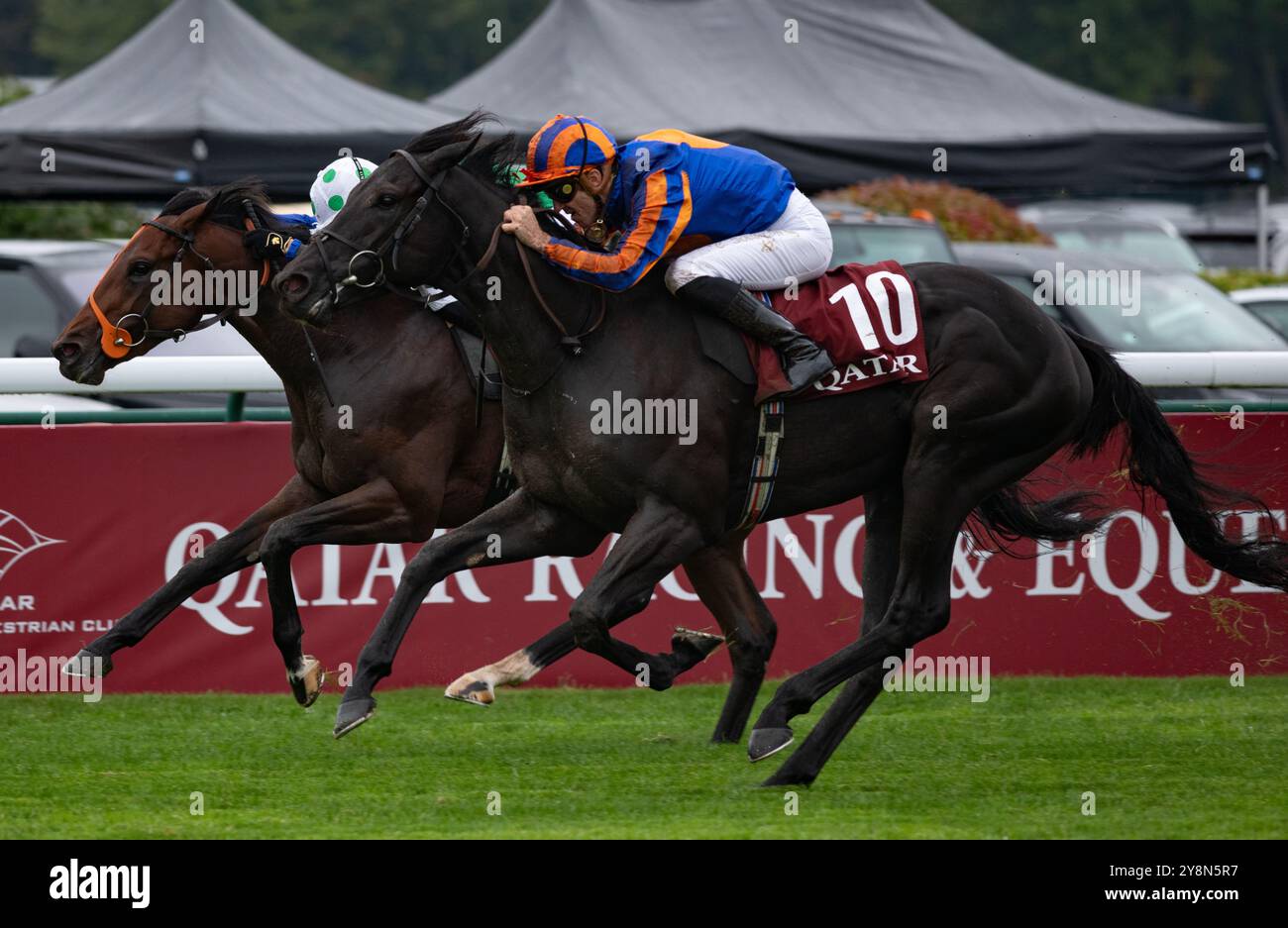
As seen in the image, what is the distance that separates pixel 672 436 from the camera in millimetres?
5684

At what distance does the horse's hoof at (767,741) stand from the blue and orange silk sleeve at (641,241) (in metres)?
1.41

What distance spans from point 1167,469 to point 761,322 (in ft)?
5.40

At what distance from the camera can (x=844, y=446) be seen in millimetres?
5957

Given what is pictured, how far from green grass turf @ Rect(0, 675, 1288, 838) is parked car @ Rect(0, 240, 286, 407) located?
2.93 meters

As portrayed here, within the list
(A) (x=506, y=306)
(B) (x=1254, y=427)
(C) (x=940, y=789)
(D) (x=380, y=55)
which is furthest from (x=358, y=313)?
(D) (x=380, y=55)

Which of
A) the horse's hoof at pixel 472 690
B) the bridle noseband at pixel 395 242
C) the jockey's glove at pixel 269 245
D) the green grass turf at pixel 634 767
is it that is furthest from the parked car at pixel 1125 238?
the horse's hoof at pixel 472 690

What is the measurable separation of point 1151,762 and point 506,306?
2.59m

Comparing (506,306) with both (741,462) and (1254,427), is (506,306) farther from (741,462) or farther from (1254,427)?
(1254,427)

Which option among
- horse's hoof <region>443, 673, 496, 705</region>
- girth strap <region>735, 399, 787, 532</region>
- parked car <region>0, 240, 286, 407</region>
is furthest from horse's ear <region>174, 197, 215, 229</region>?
parked car <region>0, 240, 286, 407</region>

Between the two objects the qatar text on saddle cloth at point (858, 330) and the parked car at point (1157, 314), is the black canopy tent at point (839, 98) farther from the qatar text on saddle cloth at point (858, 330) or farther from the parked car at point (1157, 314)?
the qatar text on saddle cloth at point (858, 330)

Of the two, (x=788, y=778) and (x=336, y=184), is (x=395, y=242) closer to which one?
(x=336, y=184)

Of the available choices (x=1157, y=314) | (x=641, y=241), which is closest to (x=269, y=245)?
(x=641, y=241)

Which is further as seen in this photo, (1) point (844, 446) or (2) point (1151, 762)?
(2) point (1151, 762)

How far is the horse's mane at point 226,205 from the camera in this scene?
6684 mm
